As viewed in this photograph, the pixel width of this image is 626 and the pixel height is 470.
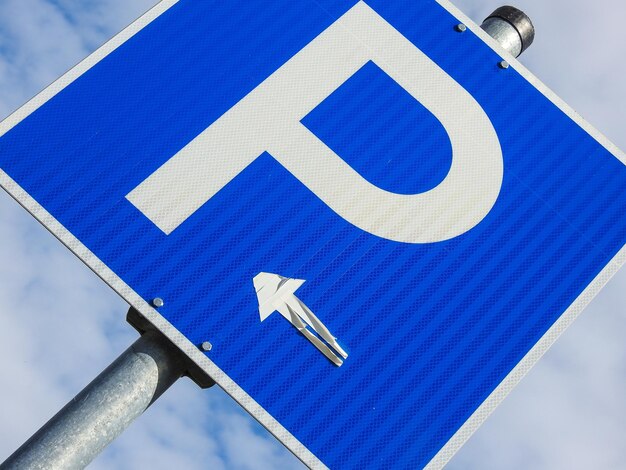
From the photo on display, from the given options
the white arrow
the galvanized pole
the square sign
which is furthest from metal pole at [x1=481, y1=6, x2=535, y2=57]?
the galvanized pole

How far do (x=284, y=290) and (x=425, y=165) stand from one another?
0.99 metres

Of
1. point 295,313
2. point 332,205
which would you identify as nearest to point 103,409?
point 295,313

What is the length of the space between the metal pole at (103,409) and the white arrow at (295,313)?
0.41 metres

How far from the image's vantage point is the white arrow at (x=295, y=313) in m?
4.47

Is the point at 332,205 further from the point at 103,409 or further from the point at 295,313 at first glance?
the point at 103,409

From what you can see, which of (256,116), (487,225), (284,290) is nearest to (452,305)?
(487,225)

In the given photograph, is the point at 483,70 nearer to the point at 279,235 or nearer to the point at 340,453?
the point at 279,235

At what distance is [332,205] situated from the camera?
477 cm

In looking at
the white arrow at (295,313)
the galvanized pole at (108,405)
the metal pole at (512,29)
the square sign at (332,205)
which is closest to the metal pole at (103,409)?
the galvanized pole at (108,405)

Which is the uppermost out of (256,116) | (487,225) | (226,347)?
(487,225)

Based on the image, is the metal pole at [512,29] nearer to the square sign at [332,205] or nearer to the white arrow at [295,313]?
the square sign at [332,205]

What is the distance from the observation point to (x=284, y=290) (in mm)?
4500

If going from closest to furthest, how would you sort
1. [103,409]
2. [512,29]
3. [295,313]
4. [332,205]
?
[103,409] < [295,313] < [332,205] < [512,29]

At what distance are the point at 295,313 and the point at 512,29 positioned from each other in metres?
2.11
